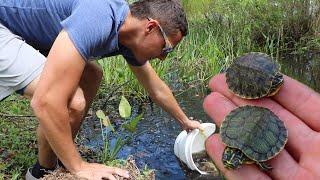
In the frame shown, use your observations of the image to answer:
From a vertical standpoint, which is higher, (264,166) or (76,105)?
(76,105)

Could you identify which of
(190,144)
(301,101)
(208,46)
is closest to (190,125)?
(190,144)

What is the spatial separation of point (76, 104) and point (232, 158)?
0.99 metres

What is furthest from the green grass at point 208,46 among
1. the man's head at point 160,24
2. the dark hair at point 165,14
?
the dark hair at point 165,14

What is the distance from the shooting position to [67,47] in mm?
2631

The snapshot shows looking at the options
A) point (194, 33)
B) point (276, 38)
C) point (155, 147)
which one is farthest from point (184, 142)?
point (276, 38)

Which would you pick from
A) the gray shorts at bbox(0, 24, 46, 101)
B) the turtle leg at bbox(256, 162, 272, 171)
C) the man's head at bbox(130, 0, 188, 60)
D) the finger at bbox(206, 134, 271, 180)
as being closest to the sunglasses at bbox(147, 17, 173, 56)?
the man's head at bbox(130, 0, 188, 60)

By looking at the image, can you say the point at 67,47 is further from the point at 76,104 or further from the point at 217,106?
the point at 217,106

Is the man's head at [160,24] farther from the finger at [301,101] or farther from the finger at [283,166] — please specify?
the finger at [283,166]

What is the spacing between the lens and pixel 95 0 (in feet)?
9.16

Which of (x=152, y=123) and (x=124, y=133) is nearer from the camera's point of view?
(x=124, y=133)

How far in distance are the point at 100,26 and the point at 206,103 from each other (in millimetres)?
752

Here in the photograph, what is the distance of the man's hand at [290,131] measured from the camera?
7.08ft

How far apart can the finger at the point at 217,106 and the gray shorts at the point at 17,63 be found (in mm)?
1058

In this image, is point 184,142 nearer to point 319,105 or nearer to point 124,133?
point 124,133
